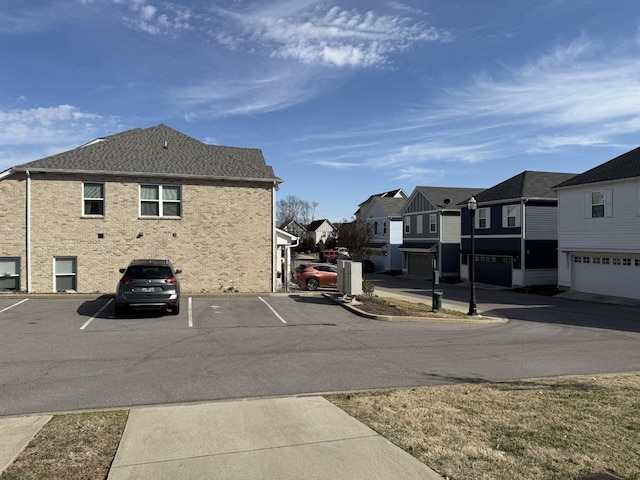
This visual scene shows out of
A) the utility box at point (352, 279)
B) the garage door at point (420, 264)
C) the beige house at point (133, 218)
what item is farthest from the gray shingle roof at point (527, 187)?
the beige house at point (133, 218)

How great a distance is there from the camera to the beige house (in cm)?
1891

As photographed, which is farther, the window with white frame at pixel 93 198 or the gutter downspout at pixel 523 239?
the gutter downspout at pixel 523 239

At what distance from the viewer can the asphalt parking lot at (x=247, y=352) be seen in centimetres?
753

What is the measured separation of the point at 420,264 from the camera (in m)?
45.9

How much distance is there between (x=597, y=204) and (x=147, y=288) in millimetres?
24775

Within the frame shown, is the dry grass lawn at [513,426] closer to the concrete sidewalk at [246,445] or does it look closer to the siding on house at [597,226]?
the concrete sidewalk at [246,445]

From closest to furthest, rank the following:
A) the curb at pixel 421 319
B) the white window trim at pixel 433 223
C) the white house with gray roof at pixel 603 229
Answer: the curb at pixel 421 319 → the white house with gray roof at pixel 603 229 → the white window trim at pixel 433 223

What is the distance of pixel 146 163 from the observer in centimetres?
2061

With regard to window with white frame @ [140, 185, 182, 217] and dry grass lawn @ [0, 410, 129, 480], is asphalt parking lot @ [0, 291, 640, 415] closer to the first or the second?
dry grass lawn @ [0, 410, 129, 480]

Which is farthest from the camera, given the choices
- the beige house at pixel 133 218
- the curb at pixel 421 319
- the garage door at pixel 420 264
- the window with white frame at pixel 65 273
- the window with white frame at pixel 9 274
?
the garage door at pixel 420 264

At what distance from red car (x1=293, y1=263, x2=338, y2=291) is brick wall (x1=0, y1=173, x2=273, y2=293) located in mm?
5808

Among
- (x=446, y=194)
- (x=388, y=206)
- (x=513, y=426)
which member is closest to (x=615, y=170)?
(x=446, y=194)

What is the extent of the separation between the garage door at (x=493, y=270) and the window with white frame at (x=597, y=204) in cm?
771

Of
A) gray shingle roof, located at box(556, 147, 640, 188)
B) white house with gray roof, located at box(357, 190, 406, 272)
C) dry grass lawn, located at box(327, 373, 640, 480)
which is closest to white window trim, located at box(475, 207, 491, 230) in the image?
gray shingle roof, located at box(556, 147, 640, 188)
